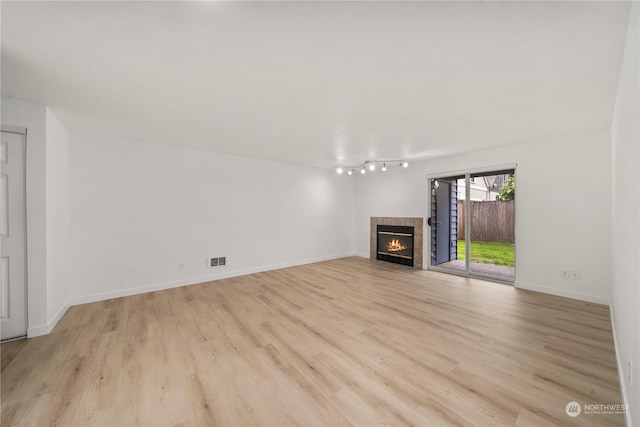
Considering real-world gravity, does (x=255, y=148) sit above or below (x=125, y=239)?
above

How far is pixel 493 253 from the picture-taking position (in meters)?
5.29

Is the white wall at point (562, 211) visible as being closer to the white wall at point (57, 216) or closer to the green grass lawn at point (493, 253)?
the green grass lawn at point (493, 253)

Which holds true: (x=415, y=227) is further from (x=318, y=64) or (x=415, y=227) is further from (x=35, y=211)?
(x=35, y=211)

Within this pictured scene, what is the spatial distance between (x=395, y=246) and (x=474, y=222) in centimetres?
179

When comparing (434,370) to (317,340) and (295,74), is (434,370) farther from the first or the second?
(295,74)

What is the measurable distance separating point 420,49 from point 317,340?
2.59 meters

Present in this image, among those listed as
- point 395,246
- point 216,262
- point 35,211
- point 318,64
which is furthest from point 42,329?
point 395,246

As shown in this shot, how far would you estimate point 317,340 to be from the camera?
91.5 inches

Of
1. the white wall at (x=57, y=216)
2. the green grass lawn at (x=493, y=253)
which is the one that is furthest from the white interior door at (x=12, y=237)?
the green grass lawn at (x=493, y=253)

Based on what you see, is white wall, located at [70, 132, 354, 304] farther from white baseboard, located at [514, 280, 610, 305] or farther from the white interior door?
white baseboard, located at [514, 280, 610, 305]

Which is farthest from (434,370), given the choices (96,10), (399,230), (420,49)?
(399,230)

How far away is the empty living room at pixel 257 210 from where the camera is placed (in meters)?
1.44

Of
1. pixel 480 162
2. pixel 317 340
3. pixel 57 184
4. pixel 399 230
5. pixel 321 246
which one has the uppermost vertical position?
pixel 480 162

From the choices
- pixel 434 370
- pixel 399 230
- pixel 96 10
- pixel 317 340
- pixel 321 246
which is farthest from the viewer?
pixel 321 246
